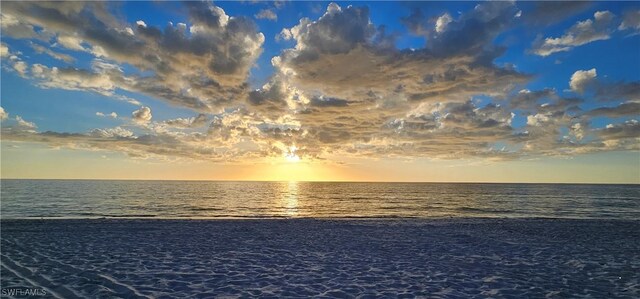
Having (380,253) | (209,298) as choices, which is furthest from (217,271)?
(380,253)

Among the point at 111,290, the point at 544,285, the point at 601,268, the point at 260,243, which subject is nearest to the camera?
the point at 111,290

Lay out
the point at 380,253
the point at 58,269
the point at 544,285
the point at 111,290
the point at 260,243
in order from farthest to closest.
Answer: the point at 260,243 → the point at 380,253 → the point at 58,269 → the point at 544,285 → the point at 111,290

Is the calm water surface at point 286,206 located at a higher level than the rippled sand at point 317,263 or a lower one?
lower

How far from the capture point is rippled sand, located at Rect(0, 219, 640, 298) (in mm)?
10039

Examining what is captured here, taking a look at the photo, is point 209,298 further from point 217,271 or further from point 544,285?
point 544,285

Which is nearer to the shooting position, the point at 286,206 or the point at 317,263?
the point at 317,263

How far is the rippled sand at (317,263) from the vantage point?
10039 millimetres

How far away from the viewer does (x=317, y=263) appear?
13398 millimetres

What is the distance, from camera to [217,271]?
39.0 feet

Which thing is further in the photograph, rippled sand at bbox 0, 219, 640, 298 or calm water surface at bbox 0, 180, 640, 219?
calm water surface at bbox 0, 180, 640, 219

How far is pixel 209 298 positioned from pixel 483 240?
1599 centimetres

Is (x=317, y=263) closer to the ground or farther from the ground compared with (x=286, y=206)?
farther from the ground

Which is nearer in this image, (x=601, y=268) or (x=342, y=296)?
(x=342, y=296)

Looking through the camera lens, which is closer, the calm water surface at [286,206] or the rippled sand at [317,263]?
the rippled sand at [317,263]
